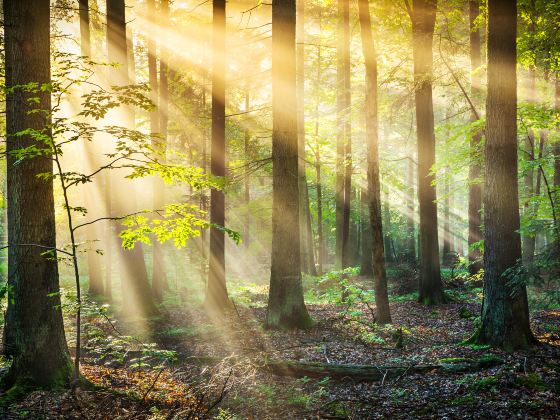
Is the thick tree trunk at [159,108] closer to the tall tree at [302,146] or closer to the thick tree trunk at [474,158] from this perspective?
the tall tree at [302,146]

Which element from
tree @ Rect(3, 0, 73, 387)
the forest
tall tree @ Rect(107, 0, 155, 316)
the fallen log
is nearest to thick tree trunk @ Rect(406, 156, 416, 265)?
the forest

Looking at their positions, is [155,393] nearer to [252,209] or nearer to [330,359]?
[330,359]

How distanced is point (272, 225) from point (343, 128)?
926 centimetres

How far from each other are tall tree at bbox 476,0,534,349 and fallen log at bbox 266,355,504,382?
967mm

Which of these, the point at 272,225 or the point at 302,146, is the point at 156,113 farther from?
the point at 272,225

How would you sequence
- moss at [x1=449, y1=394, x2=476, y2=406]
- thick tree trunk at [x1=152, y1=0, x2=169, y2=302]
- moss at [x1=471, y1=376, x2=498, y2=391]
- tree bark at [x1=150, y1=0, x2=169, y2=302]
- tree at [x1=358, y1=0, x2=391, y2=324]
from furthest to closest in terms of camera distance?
thick tree trunk at [x1=152, y1=0, x2=169, y2=302] < tree bark at [x1=150, y1=0, x2=169, y2=302] < tree at [x1=358, y1=0, x2=391, y2=324] < moss at [x1=471, y1=376, x2=498, y2=391] < moss at [x1=449, y1=394, x2=476, y2=406]

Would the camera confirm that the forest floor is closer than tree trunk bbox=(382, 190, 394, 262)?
Yes

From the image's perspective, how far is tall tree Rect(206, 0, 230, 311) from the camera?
12383 millimetres

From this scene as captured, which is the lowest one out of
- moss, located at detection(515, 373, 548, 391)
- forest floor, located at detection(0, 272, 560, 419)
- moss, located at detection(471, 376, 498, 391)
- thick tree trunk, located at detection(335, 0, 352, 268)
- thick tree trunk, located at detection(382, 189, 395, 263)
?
forest floor, located at detection(0, 272, 560, 419)

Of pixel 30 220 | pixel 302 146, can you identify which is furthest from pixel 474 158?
pixel 30 220

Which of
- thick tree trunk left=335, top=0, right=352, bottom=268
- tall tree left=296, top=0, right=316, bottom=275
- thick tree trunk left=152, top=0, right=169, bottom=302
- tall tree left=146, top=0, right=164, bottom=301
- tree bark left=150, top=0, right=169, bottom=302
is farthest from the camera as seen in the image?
tall tree left=296, top=0, right=316, bottom=275

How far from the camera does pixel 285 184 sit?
401 inches

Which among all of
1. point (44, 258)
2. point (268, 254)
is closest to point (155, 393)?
point (44, 258)

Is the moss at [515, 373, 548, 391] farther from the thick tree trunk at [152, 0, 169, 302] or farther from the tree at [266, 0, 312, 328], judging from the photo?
the thick tree trunk at [152, 0, 169, 302]
